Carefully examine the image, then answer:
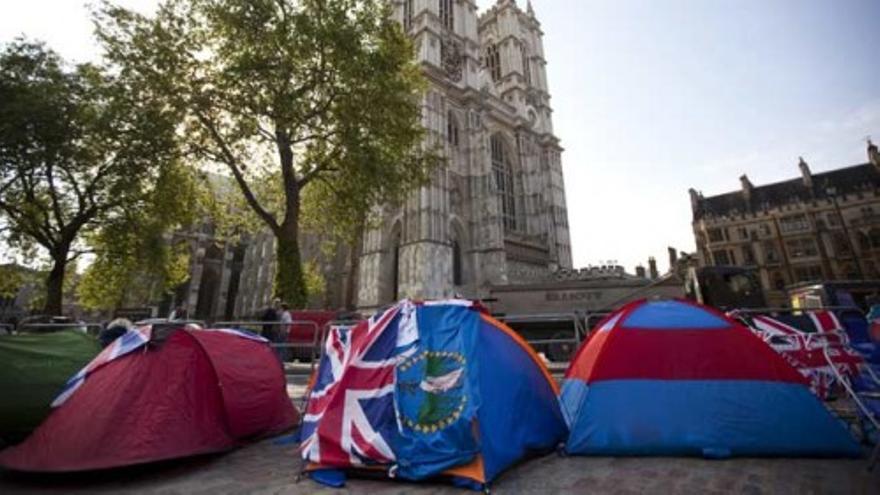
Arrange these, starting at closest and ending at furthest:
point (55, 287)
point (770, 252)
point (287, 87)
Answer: point (287, 87), point (55, 287), point (770, 252)

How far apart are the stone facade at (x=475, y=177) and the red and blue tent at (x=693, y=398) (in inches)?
751

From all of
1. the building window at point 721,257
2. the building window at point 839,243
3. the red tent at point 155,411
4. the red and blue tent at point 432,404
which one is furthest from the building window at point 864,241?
the red tent at point 155,411

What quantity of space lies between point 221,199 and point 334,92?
29.6 feet

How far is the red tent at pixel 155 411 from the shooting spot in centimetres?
353

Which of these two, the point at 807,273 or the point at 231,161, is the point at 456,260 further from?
the point at 807,273

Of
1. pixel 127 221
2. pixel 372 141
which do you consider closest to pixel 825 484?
pixel 372 141

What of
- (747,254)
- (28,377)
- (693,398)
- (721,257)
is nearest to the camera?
(693,398)

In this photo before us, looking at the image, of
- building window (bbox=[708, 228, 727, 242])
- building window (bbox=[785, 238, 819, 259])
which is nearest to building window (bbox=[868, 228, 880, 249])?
building window (bbox=[785, 238, 819, 259])

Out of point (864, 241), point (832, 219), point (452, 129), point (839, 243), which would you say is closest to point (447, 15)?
point (452, 129)

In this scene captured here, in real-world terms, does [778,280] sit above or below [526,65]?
below

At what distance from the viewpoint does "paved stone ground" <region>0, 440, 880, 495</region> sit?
302 centimetres

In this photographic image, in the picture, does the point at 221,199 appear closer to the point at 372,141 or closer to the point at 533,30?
the point at 372,141

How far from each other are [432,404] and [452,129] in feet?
106

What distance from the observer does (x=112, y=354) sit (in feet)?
Result: 13.7
